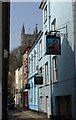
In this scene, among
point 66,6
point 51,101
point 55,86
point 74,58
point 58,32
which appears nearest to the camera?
point 74,58

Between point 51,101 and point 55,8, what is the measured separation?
277 inches

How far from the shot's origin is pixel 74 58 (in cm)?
2091

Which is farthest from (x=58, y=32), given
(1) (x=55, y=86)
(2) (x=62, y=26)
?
(1) (x=55, y=86)

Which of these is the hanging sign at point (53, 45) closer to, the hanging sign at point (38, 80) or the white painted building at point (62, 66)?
the white painted building at point (62, 66)

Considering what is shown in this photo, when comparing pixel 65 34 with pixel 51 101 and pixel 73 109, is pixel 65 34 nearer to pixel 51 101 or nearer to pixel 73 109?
pixel 73 109

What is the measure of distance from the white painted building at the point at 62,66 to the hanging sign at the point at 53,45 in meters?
0.56

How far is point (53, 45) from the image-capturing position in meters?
22.7

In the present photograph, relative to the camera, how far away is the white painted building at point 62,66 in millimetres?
21380

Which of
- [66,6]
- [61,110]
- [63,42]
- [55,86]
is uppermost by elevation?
[66,6]

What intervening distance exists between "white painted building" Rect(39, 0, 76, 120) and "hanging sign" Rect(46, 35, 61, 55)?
1.83 feet

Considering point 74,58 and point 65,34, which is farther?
point 65,34

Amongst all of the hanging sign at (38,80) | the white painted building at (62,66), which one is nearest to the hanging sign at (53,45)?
the white painted building at (62,66)

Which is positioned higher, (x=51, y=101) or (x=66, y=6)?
(x=66, y=6)

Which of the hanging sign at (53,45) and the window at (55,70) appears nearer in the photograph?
the hanging sign at (53,45)
